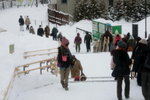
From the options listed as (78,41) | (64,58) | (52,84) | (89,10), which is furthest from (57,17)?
(64,58)

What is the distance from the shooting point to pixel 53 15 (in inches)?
1682

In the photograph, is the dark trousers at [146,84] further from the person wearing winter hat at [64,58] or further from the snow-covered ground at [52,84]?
the person wearing winter hat at [64,58]

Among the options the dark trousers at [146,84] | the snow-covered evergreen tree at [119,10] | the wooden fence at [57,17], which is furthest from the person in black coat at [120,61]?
the snow-covered evergreen tree at [119,10]

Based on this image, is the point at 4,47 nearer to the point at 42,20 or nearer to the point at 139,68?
the point at 139,68

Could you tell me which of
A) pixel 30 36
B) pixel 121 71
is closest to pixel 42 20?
pixel 30 36

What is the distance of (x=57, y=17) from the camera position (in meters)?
41.6

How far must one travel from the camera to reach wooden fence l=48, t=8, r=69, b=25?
41.1 metres

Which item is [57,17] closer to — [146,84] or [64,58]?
[64,58]

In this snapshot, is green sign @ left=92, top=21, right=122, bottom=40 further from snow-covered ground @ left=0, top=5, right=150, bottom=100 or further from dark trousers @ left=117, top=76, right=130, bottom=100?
dark trousers @ left=117, top=76, right=130, bottom=100

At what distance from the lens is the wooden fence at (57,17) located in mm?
41125

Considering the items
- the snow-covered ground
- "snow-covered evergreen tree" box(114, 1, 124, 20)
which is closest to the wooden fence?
"snow-covered evergreen tree" box(114, 1, 124, 20)

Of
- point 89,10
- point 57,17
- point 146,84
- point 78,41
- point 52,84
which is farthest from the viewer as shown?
point 57,17

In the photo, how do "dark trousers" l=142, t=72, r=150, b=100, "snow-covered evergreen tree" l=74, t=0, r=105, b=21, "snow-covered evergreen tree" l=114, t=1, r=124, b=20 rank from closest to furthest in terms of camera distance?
"dark trousers" l=142, t=72, r=150, b=100, "snow-covered evergreen tree" l=74, t=0, r=105, b=21, "snow-covered evergreen tree" l=114, t=1, r=124, b=20

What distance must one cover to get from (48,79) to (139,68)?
4.33 meters
